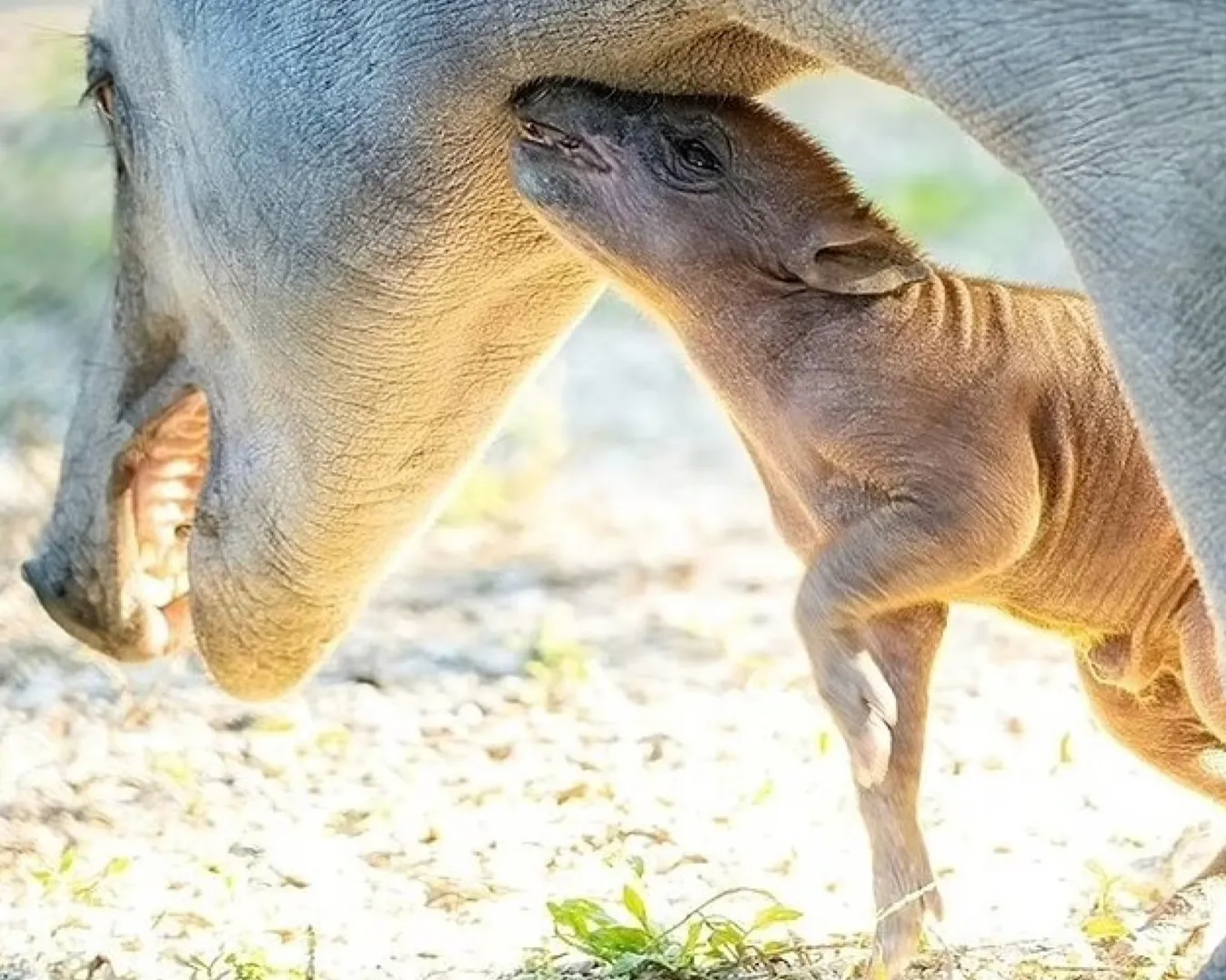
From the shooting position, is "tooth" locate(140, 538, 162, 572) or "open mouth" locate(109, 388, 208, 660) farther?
"tooth" locate(140, 538, 162, 572)

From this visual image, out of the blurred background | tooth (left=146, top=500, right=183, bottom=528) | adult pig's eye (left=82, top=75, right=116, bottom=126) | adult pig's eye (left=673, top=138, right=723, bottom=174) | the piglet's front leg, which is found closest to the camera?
the piglet's front leg

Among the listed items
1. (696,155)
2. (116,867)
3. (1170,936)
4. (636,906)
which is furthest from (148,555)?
(1170,936)

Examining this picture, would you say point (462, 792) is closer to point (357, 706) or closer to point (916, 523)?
point (357, 706)

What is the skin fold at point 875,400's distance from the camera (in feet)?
10.5

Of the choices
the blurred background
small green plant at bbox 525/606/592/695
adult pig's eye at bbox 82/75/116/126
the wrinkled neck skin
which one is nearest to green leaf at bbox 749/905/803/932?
the blurred background

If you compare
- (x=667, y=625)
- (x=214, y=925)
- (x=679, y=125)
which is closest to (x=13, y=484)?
(x=667, y=625)

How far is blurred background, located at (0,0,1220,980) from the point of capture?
4172mm

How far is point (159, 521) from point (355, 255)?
963 mm

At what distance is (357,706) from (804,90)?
7576 millimetres

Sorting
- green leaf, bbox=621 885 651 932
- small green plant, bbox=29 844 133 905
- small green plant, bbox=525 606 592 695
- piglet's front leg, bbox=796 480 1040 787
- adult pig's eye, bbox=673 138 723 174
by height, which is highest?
small green plant, bbox=525 606 592 695

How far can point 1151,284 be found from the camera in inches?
96.2

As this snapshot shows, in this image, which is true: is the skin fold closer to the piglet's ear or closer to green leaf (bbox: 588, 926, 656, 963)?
the piglet's ear

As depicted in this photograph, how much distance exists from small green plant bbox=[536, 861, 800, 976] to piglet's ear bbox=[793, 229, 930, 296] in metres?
0.90

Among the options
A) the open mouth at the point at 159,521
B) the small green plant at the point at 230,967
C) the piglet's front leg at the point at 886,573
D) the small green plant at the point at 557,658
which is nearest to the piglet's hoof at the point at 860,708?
the piglet's front leg at the point at 886,573
